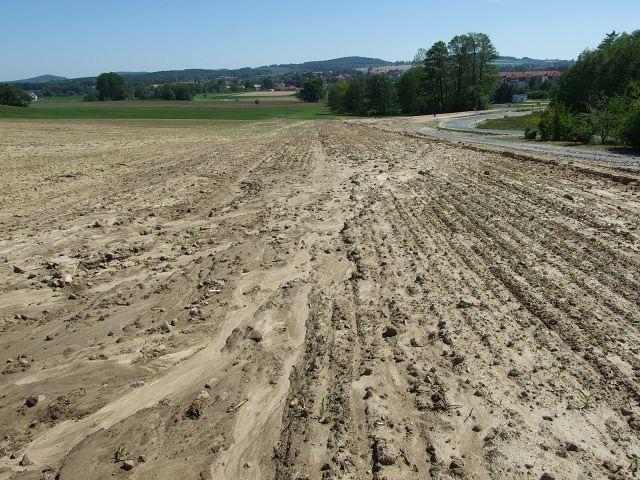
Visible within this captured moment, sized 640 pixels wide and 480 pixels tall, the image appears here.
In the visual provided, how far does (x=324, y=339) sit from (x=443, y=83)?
287 feet

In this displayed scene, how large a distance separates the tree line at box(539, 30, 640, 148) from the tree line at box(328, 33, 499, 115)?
2791 cm

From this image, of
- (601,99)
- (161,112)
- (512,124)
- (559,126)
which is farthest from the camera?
(161,112)

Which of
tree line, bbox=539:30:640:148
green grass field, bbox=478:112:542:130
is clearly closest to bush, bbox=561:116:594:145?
tree line, bbox=539:30:640:148

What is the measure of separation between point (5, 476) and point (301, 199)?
36.6 ft

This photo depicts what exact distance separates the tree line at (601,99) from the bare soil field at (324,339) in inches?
610

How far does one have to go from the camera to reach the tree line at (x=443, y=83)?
84.0m

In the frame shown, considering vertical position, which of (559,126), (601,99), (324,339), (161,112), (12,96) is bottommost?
(324,339)

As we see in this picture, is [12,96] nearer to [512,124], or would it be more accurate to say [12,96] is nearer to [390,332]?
[512,124]

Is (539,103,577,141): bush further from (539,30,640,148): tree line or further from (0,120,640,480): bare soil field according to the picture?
(0,120,640,480): bare soil field

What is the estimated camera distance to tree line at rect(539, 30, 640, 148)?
26.3 m

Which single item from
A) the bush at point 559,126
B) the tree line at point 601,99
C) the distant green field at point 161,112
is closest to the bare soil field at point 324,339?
the tree line at point 601,99

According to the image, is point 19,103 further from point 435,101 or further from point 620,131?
point 620,131

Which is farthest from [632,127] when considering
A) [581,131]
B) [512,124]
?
[512,124]

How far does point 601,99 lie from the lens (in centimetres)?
3825
